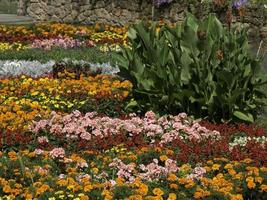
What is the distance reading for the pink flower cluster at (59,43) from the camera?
657 inches

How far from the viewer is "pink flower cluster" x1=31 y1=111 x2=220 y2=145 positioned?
8180mm

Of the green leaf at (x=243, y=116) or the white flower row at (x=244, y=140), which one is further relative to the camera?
the green leaf at (x=243, y=116)

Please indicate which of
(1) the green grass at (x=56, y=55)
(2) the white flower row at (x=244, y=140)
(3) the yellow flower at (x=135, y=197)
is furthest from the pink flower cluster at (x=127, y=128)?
(1) the green grass at (x=56, y=55)

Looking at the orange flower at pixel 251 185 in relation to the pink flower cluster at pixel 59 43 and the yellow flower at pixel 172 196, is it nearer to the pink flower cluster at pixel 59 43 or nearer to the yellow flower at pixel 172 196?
the yellow flower at pixel 172 196

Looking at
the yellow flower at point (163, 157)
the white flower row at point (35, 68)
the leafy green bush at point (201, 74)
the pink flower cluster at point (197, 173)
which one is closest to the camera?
the pink flower cluster at point (197, 173)

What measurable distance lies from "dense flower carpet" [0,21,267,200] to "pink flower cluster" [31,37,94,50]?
4.13 m

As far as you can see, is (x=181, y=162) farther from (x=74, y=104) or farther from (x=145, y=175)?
(x=74, y=104)

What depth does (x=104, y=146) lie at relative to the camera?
7.87 m

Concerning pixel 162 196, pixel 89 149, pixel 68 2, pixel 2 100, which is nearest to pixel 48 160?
pixel 89 149

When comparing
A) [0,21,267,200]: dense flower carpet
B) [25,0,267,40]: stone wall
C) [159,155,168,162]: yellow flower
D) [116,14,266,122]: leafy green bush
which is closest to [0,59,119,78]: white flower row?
[0,21,267,200]: dense flower carpet

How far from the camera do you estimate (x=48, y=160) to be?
7012mm

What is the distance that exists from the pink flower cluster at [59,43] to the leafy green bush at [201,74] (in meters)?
7.22

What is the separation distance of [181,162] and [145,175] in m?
0.77

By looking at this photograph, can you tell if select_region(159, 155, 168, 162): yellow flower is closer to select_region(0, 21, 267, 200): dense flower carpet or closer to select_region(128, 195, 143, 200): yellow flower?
select_region(0, 21, 267, 200): dense flower carpet
